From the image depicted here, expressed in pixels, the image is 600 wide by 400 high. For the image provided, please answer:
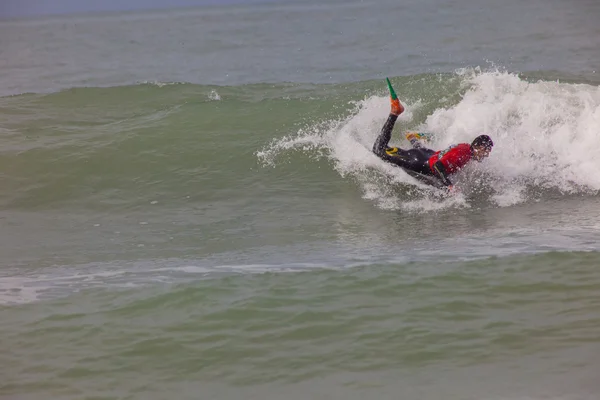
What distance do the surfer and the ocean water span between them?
0.20 m

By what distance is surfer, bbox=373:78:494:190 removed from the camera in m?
10.0

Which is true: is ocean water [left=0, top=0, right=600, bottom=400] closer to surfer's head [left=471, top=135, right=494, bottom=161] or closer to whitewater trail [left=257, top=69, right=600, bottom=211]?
whitewater trail [left=257, top=69, right=600, bottom=211]

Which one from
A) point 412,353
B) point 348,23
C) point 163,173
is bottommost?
point 412,353

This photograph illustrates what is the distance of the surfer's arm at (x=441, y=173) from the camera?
9.94m

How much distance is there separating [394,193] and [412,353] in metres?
4.98

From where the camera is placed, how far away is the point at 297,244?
8.66 meters

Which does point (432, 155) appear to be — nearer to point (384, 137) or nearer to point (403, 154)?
point (403, 154)

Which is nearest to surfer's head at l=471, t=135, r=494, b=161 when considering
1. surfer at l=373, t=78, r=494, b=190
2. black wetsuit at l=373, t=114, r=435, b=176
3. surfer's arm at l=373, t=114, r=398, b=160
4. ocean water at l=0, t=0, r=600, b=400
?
surfer at l=373, t=78, r=494, b=190

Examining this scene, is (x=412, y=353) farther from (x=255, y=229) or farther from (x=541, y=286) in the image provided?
(x=255, y=229)

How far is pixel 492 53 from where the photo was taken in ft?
77.7

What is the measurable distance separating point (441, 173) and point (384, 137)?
1091 mm

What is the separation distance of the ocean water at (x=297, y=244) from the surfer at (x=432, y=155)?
201 mm

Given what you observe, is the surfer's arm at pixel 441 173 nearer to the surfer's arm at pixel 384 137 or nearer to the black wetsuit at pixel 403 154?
the black wetsuit at pixel 403 154

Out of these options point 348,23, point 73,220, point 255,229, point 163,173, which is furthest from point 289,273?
point 348,23
